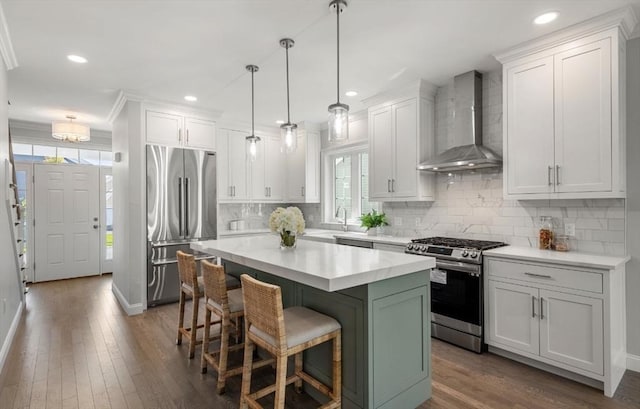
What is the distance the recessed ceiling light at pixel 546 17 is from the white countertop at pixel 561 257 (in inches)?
71.3

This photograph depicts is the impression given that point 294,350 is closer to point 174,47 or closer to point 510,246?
point 510,246

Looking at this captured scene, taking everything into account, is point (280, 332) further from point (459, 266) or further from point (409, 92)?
point (409, 92)

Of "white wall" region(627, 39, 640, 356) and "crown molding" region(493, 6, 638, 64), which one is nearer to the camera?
"crown molding" region(493, 6, 638, 64)

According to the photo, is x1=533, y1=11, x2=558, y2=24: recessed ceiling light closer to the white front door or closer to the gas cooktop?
the gas cooktop

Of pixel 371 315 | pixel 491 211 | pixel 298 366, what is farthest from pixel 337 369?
pixel 491 211

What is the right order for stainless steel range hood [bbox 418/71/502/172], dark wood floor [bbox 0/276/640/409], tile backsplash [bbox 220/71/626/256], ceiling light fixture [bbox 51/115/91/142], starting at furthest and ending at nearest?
ceiling light fixture [bbox 51/115/91/142] → stainless steel range hood [bbox 418/71/502/172] → tile backsplash [bbox 220/71/626/256] → dark wood floor [bbox 0/276/640/409]

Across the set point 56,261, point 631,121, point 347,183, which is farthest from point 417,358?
point 56,261

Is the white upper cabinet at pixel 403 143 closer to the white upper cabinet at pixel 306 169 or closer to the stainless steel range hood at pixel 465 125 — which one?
the stainless steel range hood at pixel 465 125

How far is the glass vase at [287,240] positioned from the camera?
8.98 ft

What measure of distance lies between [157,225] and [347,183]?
289 cm

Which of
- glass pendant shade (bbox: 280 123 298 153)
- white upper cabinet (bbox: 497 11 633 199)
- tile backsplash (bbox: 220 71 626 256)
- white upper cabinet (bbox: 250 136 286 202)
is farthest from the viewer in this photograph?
white upper cabinet (bbox: 250 136 286 202)

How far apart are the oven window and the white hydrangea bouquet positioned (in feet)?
4.93

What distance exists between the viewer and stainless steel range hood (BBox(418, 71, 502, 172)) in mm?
3412

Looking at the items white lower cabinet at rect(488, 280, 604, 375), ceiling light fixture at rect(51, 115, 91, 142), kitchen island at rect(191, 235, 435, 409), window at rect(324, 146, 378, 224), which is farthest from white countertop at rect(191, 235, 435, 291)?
ceiling light fixture at rect(51, 115, 91, 142)
